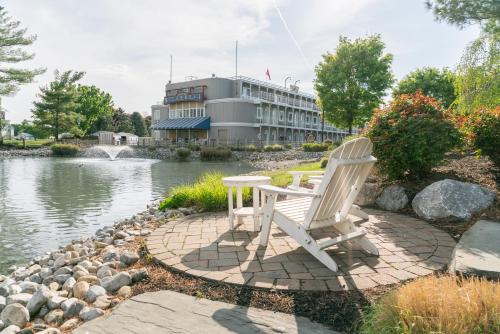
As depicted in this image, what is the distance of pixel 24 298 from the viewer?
121 inches

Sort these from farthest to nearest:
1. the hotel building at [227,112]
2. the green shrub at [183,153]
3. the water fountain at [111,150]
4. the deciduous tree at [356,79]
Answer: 1. the hotel building at [227,112]
2. the water fountain at [111,150]
3. the green shrub at [183,153]
4. the deciduous tree at [356,79]

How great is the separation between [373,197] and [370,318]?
397cm

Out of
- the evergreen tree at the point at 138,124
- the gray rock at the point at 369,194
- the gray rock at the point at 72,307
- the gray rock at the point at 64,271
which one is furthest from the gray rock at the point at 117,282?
the evergreen tree at the point at 138,124

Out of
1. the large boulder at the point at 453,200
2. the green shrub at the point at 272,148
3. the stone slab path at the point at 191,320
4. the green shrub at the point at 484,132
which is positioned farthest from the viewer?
the green shrub at the point at 272,148

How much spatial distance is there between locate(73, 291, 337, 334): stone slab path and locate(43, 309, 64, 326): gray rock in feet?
1.66

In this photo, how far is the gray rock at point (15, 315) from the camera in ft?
8.71

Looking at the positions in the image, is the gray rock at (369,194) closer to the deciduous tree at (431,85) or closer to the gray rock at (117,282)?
the gray rock at (117,282)

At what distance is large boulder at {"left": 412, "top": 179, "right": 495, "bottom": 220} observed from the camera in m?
4.76

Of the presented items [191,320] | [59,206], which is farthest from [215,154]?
[191,320]

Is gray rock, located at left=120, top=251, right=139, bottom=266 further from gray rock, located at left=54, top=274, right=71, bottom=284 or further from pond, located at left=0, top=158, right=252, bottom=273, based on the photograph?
pond, located at left=0, top=158, right=252, bottom=273

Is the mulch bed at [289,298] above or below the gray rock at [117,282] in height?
above

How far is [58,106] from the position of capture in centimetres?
3903

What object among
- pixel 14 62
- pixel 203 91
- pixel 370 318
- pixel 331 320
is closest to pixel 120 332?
pixel 331 320

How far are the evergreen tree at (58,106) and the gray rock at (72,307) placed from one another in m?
42.0
